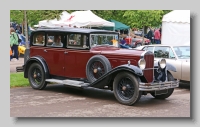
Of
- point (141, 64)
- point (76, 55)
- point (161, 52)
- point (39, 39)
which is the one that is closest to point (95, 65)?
point (76, 55)

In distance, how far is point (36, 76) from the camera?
33.5 feet

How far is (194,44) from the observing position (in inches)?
285

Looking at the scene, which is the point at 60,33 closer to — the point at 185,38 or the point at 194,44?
the point at 194,44

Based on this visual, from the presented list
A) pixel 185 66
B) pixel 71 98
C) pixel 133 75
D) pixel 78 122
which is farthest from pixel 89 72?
pixel 185 66

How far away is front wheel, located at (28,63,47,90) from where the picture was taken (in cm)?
995

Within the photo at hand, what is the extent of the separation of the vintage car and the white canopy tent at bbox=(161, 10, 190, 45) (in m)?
6.58

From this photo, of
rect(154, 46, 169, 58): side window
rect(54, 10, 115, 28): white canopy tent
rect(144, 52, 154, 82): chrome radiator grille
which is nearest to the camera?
rect(144, 52, 154, 82): chrome radiator grille

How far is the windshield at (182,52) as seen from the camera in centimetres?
1084

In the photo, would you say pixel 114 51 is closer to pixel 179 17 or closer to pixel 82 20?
pixel 179 17

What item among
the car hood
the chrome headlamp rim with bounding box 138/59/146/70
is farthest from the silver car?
the chrome headlamp rim with bounding box 138/59/146/70

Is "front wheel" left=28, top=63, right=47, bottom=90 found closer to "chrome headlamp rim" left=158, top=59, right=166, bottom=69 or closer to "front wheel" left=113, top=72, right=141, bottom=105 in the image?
"front wheel" left=113, top=72, right=141, bottom=105

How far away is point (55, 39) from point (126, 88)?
2.98 m

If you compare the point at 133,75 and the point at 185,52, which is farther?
the point at 185,52

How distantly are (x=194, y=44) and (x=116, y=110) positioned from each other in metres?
2.29
